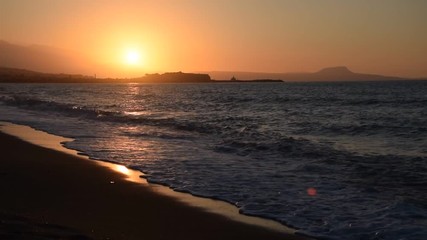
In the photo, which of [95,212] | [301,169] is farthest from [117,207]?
[301,169]

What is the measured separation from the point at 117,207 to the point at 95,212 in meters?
0.52

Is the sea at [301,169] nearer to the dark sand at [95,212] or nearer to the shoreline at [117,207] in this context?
the shoreline at [117,207]

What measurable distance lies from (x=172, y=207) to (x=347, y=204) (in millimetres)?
Answer: 2924

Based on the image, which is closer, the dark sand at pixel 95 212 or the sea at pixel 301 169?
the dark sand at pixel 95 212

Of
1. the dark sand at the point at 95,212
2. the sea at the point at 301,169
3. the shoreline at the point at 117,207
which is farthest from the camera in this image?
the sea at the point at 301,169

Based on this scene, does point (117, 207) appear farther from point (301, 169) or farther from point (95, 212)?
point (301, 169)

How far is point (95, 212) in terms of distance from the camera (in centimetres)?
734

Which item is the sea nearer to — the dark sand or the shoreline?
the shoreline

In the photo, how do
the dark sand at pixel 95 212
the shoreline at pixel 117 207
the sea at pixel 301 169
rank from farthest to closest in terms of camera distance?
the sea at pixel 301 169
the shoreline at pixel 117 207
the dark sand at pixel 95 212

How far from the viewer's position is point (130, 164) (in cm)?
1245

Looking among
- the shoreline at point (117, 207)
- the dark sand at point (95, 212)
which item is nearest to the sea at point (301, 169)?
the shoreline at point (117, 207)

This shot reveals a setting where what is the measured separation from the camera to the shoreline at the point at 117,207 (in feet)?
21.5

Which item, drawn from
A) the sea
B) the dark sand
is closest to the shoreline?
the dark sand

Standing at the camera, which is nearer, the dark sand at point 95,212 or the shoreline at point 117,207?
the dark sand at point 95,212
